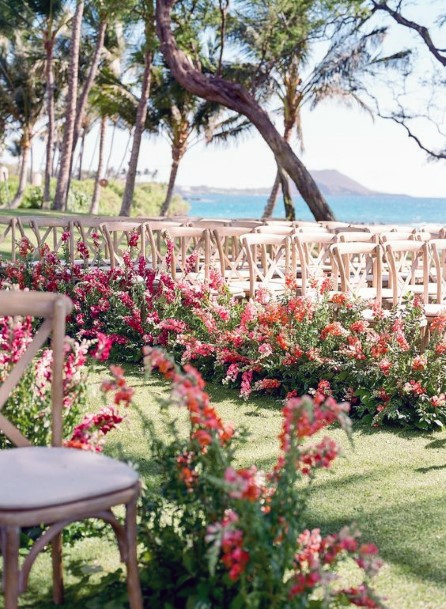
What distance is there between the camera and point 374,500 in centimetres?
418

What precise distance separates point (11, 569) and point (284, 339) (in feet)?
12.8

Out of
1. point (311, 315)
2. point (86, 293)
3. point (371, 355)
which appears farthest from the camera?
point (86, 293)

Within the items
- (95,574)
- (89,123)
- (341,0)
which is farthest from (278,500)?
(89,123)

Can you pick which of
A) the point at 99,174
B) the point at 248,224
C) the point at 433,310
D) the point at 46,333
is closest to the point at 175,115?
the point at 99,174

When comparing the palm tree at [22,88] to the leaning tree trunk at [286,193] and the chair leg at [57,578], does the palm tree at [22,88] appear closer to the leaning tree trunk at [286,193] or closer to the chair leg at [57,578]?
the leaning tree trunk at [286,193]

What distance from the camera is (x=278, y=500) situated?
2.46 metres

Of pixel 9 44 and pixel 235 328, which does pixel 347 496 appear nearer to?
pixel 235 328

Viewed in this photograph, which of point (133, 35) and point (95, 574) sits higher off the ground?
point (133, 35)

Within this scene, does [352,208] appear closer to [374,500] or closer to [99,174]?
[99,174]

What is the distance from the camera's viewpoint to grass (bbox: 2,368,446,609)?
10.7ft

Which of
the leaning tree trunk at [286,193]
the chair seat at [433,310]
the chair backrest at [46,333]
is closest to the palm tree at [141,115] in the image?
the leaning tree trunk at [286,193]

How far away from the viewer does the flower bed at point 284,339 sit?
554 cm

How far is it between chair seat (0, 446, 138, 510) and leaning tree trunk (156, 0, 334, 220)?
1427 centimetres

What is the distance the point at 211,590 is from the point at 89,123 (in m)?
49.1
